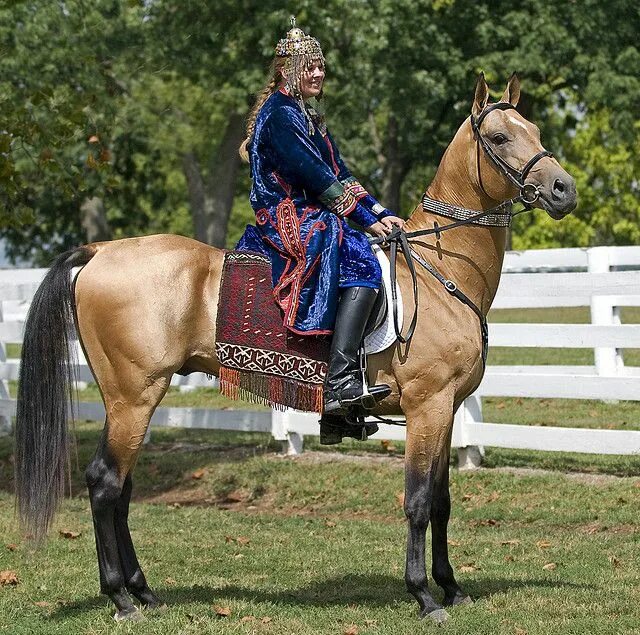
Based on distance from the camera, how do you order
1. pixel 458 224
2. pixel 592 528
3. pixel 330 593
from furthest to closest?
1. pixel 592 528
2. pixel 330 593
3. pixel 458 224

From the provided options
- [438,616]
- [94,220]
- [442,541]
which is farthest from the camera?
[94,220]

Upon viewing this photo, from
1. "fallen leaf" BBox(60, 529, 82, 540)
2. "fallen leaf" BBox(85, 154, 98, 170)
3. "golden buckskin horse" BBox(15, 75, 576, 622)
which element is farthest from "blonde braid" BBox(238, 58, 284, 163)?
"fallen leaf" BBox(85, 154, 98, 170)

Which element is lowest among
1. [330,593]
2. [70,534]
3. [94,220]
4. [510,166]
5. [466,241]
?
[70,534]

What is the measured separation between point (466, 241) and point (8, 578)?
145 inches

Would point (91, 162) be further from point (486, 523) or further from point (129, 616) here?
point (129, 616)

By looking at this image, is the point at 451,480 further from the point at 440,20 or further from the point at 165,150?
the point at 165,150

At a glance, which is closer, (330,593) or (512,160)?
(512,160)

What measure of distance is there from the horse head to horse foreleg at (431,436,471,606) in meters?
1.48


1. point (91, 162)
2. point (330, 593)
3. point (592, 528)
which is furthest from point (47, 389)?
point (91, 162)

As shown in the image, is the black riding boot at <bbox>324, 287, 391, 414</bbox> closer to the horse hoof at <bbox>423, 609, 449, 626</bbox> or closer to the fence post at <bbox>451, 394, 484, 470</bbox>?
the horse hoof at <bbox>423, 609, 449, 626</bbox>

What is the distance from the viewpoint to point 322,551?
26.3ft

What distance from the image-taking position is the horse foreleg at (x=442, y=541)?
21.4 ft

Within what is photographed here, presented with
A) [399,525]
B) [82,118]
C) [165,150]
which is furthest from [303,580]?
[165,150]

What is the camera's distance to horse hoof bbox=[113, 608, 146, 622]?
6207 mm
